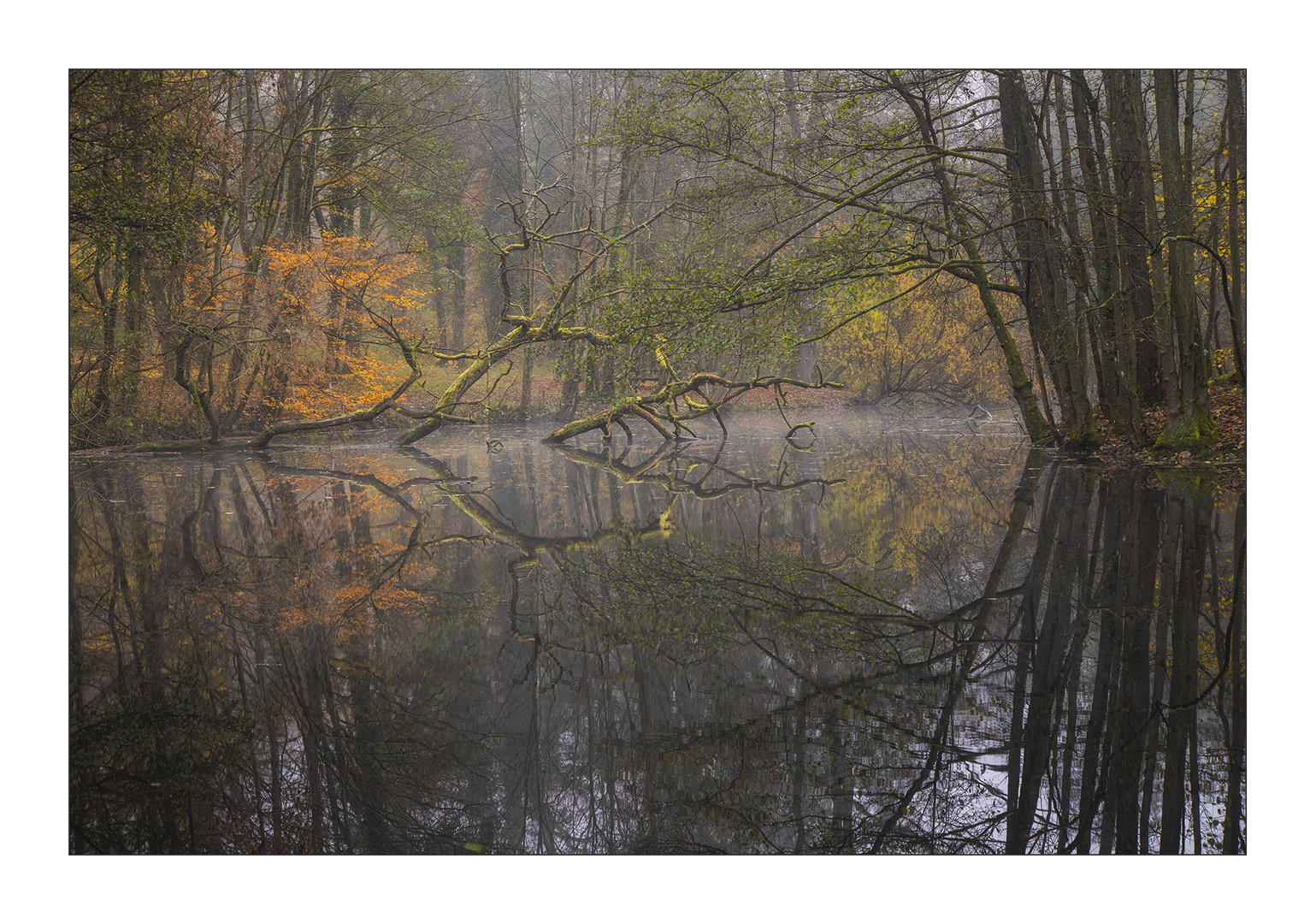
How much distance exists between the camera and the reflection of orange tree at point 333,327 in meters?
13.7

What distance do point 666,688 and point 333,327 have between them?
500 inches

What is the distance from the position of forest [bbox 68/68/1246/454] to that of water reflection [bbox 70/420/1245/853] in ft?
9.99

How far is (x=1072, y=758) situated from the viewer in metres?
2.50

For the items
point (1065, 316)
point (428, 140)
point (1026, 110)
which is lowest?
point (1065, 316)

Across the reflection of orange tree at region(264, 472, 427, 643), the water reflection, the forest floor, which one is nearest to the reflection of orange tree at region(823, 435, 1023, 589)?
the water reflection

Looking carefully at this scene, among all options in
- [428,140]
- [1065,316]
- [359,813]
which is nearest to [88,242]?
[428,140]

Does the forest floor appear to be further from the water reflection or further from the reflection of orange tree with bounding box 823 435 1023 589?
the water reflection

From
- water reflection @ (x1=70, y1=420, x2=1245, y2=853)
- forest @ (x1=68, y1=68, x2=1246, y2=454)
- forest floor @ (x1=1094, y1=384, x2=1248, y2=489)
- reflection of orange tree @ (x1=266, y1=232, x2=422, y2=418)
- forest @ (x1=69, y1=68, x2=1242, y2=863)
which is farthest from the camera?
reflection of orange tree @ (x1=266, y1=232, x2=422, y2=418)

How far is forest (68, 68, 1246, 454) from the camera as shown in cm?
838

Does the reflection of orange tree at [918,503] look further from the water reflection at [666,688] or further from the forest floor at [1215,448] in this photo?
the forest floor at [1215,448]

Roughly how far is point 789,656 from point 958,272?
8501 millimetres

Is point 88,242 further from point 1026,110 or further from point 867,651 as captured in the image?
point 1026,110

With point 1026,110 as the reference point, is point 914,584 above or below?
below

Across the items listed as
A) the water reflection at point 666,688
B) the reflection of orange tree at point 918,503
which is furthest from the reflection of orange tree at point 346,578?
the reflection of orange tree at point 918,503
